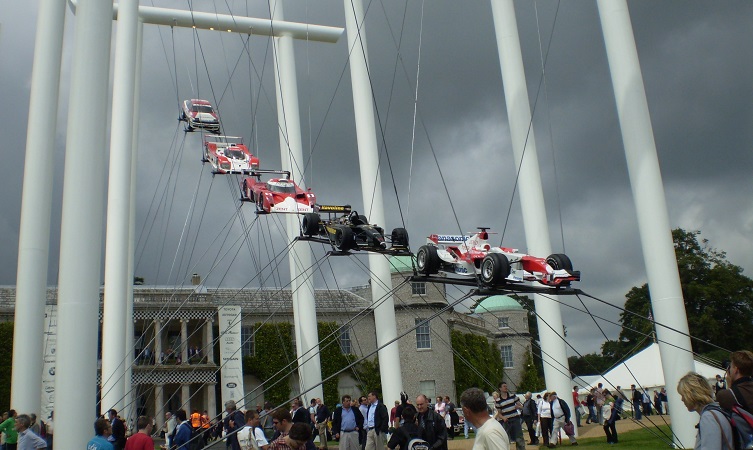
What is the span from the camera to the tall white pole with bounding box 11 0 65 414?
17.2m

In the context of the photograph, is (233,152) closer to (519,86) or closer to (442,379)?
(519,86)

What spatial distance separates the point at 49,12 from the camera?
19422mm

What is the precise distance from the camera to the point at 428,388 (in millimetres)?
52531

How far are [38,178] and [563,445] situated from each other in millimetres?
14395

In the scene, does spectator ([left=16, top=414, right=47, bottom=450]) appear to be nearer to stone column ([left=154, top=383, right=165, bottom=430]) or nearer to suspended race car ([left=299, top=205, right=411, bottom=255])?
suspended race car ([left=299, top=205, right=411, bottom=255])

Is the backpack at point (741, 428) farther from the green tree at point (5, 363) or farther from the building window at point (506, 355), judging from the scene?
the building window at point (506, 355)

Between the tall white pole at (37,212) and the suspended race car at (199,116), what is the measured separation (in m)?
7.62

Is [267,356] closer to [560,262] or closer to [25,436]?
[25,436]

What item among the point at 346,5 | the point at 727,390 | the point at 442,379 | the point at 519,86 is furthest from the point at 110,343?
A: the point at 442,379

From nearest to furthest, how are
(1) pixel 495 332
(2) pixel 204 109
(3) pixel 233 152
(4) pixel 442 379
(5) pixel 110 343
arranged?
(5) pixel 110 343 → (3) pixel 233 152 → (2) pixel 204 109 → (4) pixel 442 379 → (1) pixel 495 332

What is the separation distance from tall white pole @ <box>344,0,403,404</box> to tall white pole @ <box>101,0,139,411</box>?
6.36m

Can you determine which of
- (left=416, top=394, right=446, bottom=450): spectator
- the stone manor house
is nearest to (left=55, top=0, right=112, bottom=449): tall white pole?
A: (left=416, top=394, right=446, bottom=450): spectator

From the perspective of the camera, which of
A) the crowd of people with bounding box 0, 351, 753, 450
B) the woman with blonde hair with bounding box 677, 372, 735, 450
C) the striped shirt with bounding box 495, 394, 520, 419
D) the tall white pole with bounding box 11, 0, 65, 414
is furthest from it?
the tall white pole with bounding box 11, 0, 65, 414

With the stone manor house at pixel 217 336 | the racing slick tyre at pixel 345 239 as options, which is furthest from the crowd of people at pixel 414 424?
the stone manor house at pixel 217 336
